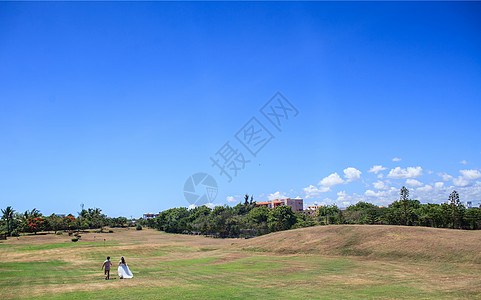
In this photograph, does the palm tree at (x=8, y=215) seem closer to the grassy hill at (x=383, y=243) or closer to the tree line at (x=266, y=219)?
the tree line at (x=266, y=219)

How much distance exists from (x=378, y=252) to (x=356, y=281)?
Answer: 717 inches

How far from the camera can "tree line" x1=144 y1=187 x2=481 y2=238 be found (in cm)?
7644

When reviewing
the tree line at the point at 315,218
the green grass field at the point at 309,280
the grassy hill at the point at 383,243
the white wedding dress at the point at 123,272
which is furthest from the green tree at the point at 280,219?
the white wedding dress at the point at 123,272

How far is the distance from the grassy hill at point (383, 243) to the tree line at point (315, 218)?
28.8m

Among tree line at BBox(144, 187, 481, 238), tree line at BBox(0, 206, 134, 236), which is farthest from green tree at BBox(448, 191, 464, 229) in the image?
tree line at BBox(0, 206, 134, 236)

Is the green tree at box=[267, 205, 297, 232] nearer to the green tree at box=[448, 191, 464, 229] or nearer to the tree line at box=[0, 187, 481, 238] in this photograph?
the tree line at box=[0, 187, 481, 238]

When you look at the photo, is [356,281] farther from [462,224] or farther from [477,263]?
[462,224]

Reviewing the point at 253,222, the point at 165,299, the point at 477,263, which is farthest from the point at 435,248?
the point at 253,222

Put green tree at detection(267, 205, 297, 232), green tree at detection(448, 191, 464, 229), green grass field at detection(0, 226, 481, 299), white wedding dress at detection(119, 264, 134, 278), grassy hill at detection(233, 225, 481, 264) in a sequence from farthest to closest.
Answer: green tree at detection(267, 205, 297, 232)
green tree at detection(448, 191, 464, 229)
grassy hill at detection(233, 225, 481, 264)
white wedding dress at detection(119, 264, 134, 278)
green grass field at detection(0, 226, 481, 299)

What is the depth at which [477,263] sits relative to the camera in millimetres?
35625

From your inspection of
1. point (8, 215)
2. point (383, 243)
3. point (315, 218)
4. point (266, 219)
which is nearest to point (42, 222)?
point (8, 215)

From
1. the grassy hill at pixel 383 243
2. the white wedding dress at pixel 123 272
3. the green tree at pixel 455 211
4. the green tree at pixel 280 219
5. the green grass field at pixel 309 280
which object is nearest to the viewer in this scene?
the green grass field at pixel 309 280

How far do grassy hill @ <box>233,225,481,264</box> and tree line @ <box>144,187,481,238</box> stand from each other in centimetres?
2875

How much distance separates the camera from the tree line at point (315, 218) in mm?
76438
